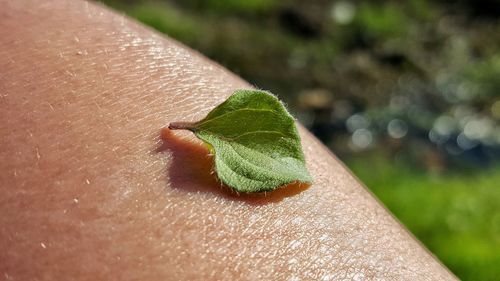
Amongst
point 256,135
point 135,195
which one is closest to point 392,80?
point 256,135

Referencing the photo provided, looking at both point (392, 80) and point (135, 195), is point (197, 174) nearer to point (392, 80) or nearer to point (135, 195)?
point (135, 195)

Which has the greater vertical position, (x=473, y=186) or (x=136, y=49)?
(x=136, y=49)

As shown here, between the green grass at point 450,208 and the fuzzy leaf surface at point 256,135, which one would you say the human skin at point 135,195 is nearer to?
the fuzzy leaf surface at point 256,135

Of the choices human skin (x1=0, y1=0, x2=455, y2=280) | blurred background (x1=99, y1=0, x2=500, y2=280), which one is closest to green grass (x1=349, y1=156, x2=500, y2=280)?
blurred background (x1=99, y1=0, x2=500, y2=280)

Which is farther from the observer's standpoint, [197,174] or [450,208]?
[450,208]

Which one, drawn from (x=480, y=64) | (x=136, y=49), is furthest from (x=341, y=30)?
(x=136, y=49)

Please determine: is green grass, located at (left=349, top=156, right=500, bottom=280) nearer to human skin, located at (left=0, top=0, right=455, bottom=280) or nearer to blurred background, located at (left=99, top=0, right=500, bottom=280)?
blurred background, located at (left=99, top=0, right=500, bottom=280)

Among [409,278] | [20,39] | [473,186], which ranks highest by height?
[20,39]

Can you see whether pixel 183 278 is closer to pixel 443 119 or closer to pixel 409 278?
pixel 409 278
